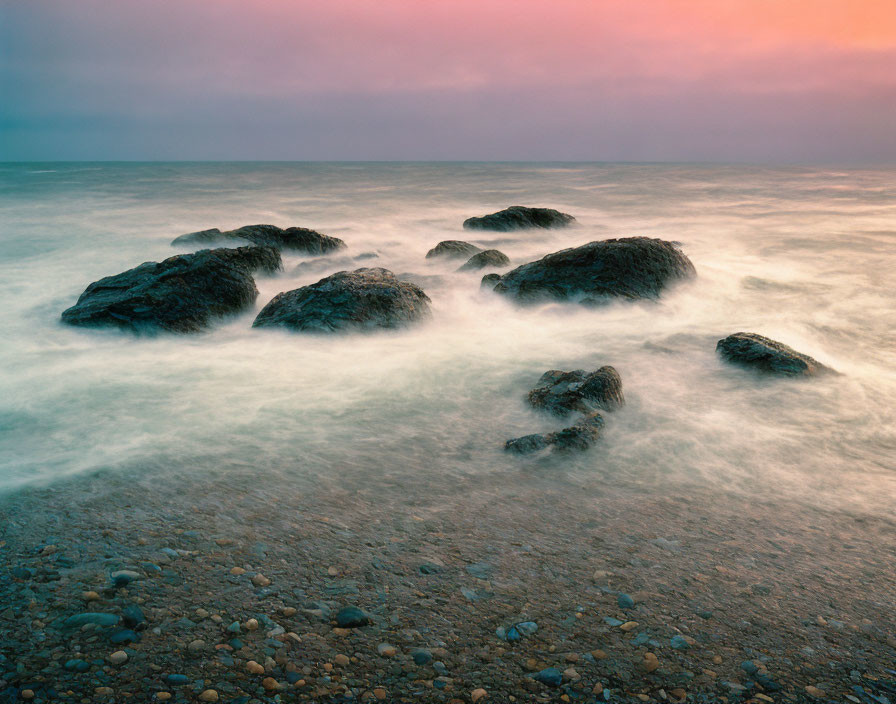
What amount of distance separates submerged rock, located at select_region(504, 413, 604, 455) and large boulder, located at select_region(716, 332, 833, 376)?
2.40m

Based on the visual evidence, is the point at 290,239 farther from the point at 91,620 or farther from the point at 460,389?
the point at 91,620

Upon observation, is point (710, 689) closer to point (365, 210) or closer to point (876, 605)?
point (876, 605)

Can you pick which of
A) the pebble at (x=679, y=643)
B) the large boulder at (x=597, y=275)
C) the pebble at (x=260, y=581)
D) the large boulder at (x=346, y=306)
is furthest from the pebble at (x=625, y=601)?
the large boulder at (x=597, y=275)

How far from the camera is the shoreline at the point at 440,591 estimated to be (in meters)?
2.35

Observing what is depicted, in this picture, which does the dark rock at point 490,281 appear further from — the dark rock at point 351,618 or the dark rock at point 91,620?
the dark rock at point 91,620

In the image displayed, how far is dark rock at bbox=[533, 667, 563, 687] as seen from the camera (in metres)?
2.35

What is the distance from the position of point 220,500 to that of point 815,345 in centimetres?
671

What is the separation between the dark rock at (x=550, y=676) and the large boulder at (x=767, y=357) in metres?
4.45

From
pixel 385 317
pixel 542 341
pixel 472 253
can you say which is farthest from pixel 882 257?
pixel 385 317

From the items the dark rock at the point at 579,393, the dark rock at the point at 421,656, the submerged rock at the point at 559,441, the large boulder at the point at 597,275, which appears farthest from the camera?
the large boulder at the point at 597,275

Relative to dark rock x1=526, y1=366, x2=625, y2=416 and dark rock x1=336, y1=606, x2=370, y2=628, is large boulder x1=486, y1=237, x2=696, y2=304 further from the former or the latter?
dark rock x1=336, y1=606, x2=370, y2=628

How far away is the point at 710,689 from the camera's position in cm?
234

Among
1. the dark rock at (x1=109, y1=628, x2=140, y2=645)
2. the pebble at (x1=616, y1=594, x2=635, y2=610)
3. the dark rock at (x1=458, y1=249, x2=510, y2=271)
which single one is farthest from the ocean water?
the dark rock at (x1=109, y1=628, x2=140, y2=645)

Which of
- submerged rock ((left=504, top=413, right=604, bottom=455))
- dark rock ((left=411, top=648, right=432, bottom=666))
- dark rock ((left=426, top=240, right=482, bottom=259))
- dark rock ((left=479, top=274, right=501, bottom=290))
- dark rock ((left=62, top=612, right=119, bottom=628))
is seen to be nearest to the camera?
dark rock ((left=411, top=648, right=432, bottom=666))
